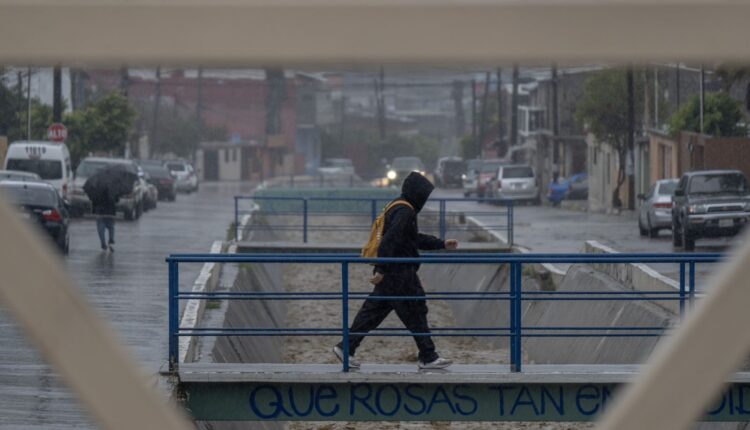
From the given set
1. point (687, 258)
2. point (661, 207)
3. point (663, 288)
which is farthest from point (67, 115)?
point (687, 258)

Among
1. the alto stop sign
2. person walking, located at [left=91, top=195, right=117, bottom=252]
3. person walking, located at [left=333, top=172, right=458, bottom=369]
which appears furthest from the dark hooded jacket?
the alto stop sign

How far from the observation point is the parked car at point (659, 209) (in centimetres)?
3134

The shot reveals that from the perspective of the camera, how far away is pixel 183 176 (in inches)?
2704

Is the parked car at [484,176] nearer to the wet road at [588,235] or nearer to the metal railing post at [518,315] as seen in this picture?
the wet road at [588,235]

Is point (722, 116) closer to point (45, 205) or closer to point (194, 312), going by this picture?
point (45, 205)

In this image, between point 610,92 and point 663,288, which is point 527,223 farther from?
point 663,288

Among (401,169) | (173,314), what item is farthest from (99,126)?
(173,314)

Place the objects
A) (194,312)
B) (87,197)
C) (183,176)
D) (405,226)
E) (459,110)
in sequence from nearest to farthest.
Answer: (405,226) < (194,312) < (87,197) < (183,176) < (459,110)

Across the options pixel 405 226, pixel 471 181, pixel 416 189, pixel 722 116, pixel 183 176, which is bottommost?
pixel 471 181

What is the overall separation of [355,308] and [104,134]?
2631 centimetres

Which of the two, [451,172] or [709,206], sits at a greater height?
[709,206]

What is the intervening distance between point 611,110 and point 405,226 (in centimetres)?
4097

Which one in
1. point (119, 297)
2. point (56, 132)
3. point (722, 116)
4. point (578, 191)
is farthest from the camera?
point (578, 191)

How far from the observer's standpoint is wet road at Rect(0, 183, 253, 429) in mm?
10305
